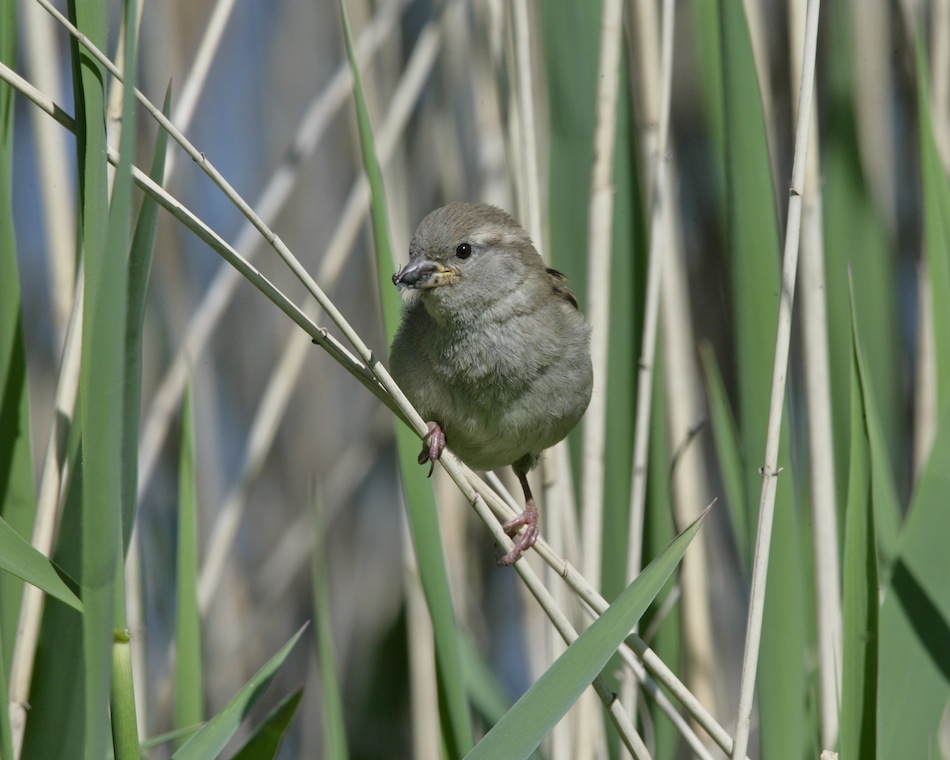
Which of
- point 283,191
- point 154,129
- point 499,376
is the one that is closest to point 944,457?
point 499,376

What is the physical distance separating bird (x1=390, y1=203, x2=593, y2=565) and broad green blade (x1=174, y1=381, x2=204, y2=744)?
0.51m

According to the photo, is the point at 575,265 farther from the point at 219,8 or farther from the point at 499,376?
the point at 219,8

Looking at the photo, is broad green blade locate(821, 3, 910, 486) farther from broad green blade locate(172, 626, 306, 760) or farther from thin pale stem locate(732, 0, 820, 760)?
broad green blade locate(172, 626, 306, 760)

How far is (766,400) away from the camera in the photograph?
1860 millimetres

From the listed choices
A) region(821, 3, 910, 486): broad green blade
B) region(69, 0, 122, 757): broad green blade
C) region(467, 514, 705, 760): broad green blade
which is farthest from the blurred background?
region(69, 0, 122, 757): broad green blade

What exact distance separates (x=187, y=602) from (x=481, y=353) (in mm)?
779

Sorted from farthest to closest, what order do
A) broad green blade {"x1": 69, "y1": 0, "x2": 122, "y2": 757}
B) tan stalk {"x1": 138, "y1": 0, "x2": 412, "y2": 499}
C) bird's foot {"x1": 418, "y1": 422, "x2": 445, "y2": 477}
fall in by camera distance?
tan stalk {"x1": 138, "y1": 0, "x2": 412, "y2": 499} < bird's foot {"x1": 418, "y1": 422, "x2": 445, "y2": 477} < broad green blade {"x1": 69, "y1": 0, "x2": 122, "y2": 757}

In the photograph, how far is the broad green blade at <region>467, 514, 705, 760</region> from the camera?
131 cm

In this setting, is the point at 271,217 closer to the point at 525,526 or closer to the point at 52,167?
the point at 52,167

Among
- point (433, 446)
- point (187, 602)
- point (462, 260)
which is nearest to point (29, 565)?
point (187, 602)

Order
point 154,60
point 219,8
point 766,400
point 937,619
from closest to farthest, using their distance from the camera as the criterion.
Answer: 1. point 937,619
2. point 766,400
3. point 219,8
4. point 154,60

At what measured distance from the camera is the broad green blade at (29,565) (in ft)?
4.05

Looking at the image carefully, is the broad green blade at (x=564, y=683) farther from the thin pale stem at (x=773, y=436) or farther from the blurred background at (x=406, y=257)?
the blurred background at (x=406, y=257)

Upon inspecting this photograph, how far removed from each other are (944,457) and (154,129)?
237 centimetres
